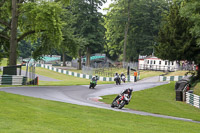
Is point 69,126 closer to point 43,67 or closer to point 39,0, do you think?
point 39,0

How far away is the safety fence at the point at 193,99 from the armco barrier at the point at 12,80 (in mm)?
13860

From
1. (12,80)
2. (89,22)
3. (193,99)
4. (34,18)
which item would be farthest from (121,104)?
(89,22)

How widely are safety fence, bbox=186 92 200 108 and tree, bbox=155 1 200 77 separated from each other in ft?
20.2

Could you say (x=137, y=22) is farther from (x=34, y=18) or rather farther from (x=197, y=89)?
(x=34, y=18)

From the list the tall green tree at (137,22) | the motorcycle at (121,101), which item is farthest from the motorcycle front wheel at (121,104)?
the tall green tree at (137,22)

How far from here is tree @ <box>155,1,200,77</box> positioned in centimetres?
3262

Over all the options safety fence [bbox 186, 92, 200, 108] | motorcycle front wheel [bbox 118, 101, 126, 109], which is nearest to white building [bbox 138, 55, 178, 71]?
safety fence [bbox 186, 92, 200, 108]

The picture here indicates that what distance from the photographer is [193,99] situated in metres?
26.3

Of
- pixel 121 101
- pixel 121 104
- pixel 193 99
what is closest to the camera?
pixel 121 104

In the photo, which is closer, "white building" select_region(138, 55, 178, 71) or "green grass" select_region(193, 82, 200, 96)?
"green grass" select_region(193, 82, 200, 96)

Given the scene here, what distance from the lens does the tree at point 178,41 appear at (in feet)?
107

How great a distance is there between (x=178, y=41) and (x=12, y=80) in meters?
15.8

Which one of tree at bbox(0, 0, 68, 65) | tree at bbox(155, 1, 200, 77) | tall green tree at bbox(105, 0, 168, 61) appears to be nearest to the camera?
tree at bbox(0, 0, 68, 65)

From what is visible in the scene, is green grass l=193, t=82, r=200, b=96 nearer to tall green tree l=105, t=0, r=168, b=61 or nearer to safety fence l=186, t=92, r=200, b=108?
safety fence l=186, t=92, r=200, b=108
